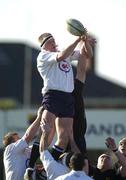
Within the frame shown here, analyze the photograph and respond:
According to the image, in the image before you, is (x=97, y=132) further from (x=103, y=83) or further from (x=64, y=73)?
(x=103, y=83)

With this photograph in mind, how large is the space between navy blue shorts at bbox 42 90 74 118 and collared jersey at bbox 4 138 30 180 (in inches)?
32.4

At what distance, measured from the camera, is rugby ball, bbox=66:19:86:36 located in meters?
14.0

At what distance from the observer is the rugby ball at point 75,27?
1396 cm

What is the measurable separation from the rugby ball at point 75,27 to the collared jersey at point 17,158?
166 centimetres

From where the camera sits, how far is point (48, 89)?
14.0 m

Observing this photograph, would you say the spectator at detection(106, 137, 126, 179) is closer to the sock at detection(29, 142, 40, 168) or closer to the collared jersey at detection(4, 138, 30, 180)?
the sock at detection(29, 142, 40, 168)

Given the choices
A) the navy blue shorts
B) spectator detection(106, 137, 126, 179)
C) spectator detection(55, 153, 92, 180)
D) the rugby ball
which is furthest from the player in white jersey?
spectator detection(55, 153, 92, 180)

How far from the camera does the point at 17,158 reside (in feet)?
48.0

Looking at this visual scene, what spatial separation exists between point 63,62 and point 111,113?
23.1 metres

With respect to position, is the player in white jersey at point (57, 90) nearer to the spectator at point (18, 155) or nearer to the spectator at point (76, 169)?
the spectator at point (18, 155)

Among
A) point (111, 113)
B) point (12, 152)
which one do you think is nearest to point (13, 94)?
point (111, 113)

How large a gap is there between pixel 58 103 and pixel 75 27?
993mm

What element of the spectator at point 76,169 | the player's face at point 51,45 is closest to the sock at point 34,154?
the spectator at point 76,169

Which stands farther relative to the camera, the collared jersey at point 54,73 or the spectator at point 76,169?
the collared jersey at point 54,73
